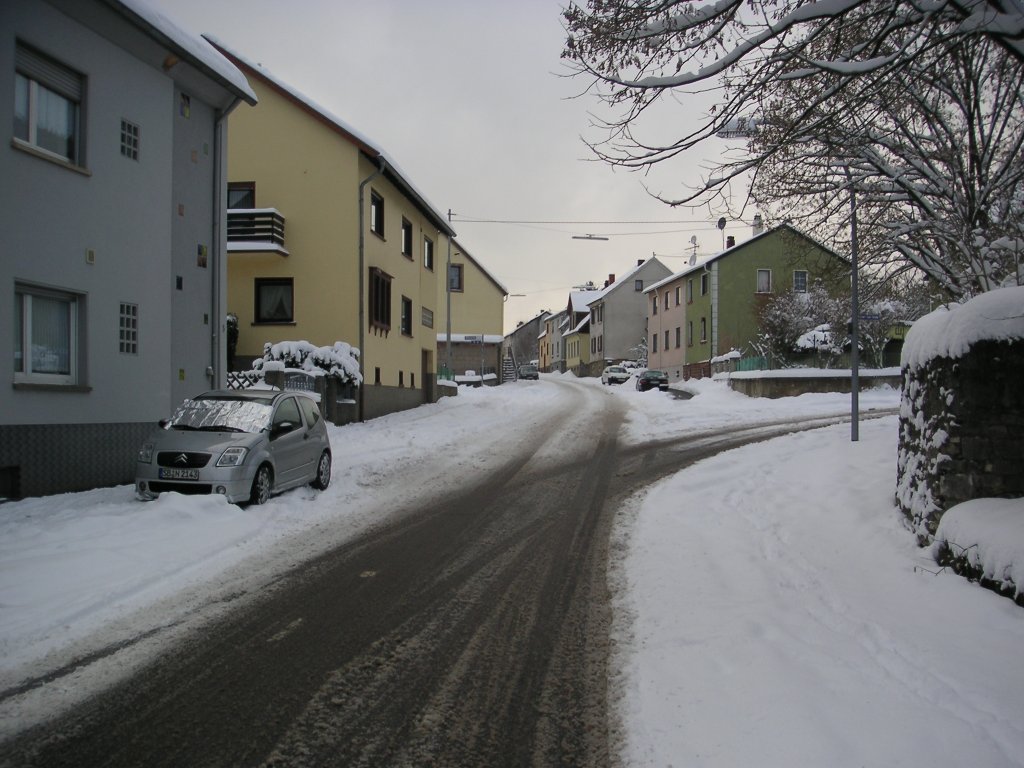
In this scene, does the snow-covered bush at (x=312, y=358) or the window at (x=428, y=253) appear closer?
the snow-covered bush at (x=312, y=358)

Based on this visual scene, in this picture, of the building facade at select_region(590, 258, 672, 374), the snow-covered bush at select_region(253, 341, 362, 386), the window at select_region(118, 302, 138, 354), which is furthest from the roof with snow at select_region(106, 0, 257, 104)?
the building facade at select_region(590, 258, 672, 374)

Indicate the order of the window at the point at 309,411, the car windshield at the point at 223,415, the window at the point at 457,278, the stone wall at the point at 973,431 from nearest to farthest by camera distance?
the stone wall at the point at 973,431
the car windshield at the point at 223,415
the window at the point at 309,411
the window at the point at 457,278

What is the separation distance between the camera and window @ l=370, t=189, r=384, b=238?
2127 centimetres

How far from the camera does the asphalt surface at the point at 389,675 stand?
3.33 m

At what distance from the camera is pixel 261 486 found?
9086 millimetres

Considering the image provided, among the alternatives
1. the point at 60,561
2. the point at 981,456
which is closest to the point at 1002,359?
the point at 981,456

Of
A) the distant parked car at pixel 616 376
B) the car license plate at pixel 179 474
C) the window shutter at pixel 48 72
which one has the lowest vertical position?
the car license plate at pixel 179 474

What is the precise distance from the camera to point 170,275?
40.6 ft

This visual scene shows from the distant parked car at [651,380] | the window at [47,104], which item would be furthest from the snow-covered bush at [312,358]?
the distant parked car at [651,380]

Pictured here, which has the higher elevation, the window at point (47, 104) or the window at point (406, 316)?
the window at point (47, 104)

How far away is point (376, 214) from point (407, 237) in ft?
12.3

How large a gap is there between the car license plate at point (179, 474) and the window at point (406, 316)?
1648 cm

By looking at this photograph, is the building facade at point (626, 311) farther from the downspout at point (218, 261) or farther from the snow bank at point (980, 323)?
the snow bank at point (980, 323)

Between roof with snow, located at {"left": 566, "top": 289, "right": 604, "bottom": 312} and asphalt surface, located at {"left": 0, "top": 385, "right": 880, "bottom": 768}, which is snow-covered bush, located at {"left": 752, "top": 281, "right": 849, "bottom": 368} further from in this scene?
roof with snow, located at {"left": 566, "top": 289, "right": 604, "bottom": 312}
